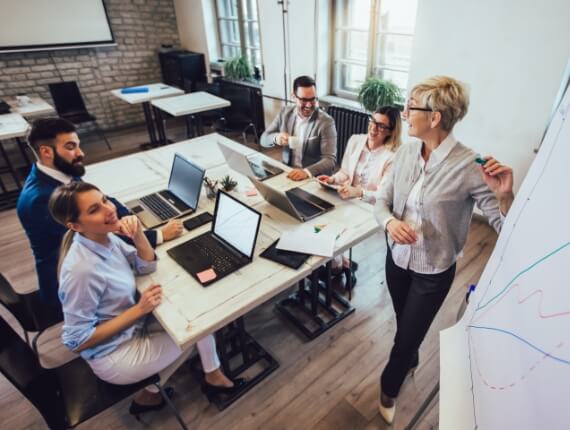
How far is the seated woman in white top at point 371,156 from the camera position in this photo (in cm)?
203

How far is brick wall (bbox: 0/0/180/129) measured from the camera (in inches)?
213

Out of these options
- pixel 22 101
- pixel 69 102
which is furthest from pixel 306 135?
pixel 69 102

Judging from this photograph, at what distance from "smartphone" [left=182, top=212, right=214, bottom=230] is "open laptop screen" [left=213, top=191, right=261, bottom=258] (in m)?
0.15

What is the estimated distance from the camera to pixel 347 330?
2379mm

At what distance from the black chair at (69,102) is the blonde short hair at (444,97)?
5.21 metres

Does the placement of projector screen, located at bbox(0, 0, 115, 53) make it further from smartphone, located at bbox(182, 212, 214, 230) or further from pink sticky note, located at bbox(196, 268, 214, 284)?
pink sticky note, located at bbox(196, 268, 214, 284)

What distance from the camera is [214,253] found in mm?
1705

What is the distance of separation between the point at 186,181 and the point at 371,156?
111cm

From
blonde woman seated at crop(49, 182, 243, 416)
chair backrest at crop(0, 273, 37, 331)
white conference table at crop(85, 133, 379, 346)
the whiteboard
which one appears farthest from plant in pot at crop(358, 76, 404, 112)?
chair backrest at crop(0, 273, 37, 331)

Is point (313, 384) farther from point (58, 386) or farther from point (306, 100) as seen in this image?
point (306, 100)

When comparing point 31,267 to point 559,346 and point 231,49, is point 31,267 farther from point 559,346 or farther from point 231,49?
point 231,49

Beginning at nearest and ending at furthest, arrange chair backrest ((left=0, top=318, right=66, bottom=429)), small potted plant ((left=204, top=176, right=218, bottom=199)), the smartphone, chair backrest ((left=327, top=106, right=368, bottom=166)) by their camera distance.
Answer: chair backrest ((left=0, top=318, right=66, bottom=429)) → the smartphone → small potted plant ((left=204, top=176, right=218, bottom=199)) → chair backrest ((left=327, top=106, right=368, bottom=166))

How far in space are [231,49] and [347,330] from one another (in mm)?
5378

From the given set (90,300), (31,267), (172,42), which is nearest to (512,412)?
(90,300)
